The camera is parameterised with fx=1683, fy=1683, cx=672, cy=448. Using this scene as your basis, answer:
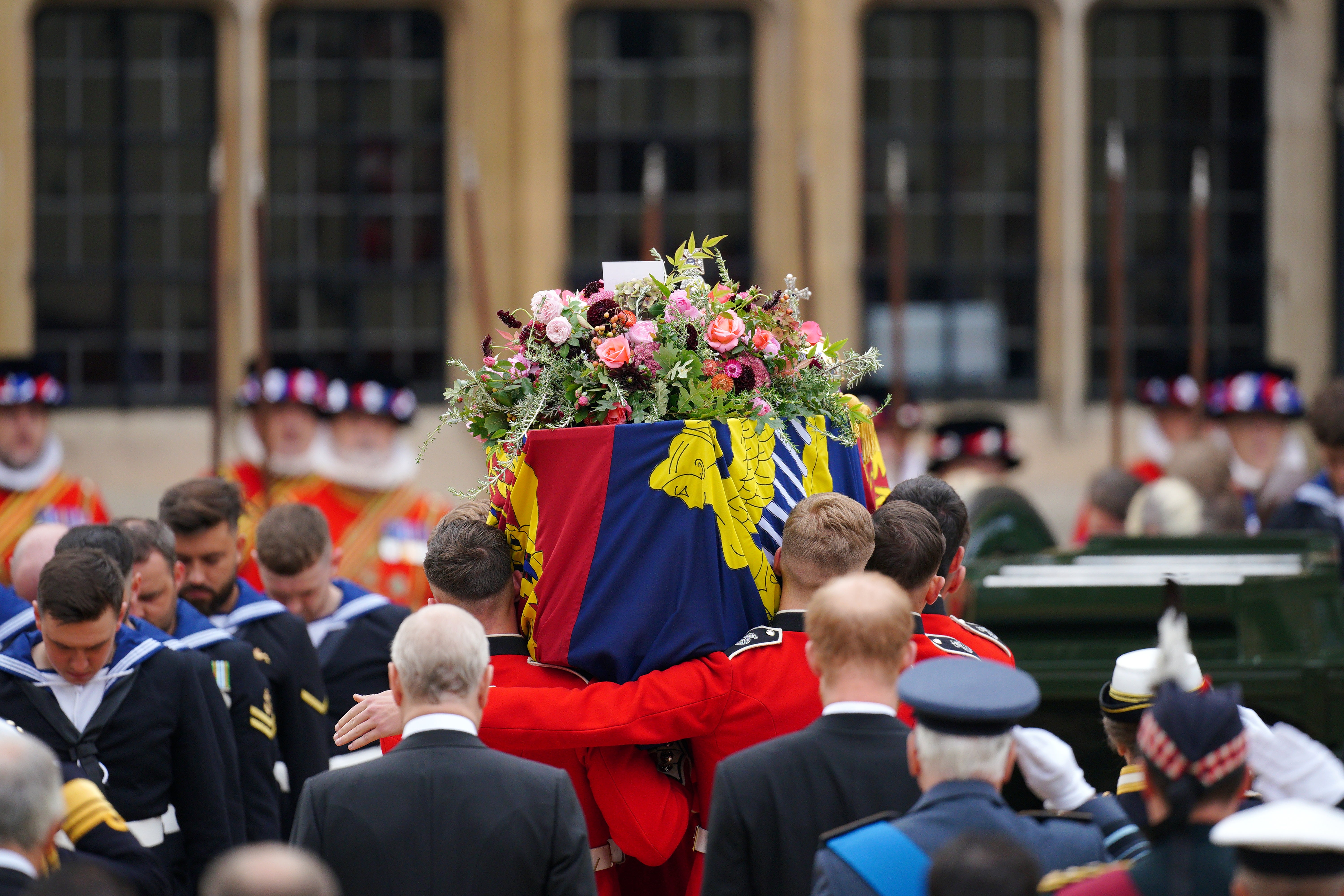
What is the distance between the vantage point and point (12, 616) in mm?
4602

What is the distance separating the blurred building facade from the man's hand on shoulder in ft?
28.1

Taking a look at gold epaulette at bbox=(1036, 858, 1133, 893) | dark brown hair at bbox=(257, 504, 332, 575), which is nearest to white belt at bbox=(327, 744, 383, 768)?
dark brown hair at bbox=(257, 504, 332, 575)

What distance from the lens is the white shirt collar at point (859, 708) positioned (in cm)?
308

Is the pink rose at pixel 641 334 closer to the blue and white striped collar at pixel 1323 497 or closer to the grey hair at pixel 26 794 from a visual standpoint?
the grey hair at pixel 26 794

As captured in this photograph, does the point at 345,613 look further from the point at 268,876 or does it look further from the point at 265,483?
the point at 265,483

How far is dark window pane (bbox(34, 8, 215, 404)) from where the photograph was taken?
1216 centimetres

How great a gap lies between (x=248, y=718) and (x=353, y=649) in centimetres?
85

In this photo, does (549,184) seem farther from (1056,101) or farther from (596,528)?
(596,528)

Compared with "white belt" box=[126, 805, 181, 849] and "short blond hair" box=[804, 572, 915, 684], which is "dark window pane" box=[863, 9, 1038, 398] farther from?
"short blond hair" box=[804, 572, 915, 684]

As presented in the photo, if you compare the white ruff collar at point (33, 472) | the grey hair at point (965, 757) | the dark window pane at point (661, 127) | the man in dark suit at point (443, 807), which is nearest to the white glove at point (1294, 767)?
the grey hair at point (965, 757)

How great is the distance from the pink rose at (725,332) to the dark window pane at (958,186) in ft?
27.9

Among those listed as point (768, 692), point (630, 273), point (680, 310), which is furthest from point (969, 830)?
point (630, 273)

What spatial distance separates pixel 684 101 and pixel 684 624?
914 centimetres

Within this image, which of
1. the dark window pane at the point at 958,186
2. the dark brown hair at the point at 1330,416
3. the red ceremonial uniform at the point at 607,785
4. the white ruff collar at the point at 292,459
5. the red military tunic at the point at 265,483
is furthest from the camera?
the dark window pane at the point at 958,186
